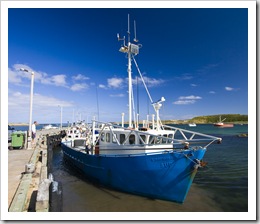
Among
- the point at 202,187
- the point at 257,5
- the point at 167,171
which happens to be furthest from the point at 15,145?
the point at 257,5

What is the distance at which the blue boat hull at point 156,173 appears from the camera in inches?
350

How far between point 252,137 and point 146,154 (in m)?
4.60

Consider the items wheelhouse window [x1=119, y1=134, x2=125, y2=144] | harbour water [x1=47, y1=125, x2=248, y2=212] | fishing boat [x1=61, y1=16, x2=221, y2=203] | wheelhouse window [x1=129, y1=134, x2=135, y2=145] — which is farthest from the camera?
wheelhouse window [x1=119, y1=134, x2=125, y2=144]

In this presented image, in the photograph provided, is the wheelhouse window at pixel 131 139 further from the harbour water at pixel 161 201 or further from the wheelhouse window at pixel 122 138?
the harbour water at pixel 161 201

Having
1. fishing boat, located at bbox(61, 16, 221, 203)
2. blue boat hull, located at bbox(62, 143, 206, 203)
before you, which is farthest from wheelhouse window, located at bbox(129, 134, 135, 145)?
blue boat hull, located at bbox(62, 143, 206, 203)

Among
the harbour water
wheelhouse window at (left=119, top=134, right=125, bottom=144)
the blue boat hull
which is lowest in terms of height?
the harbour water

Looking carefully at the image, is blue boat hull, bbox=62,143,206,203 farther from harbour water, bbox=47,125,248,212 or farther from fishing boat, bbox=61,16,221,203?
harbour water, bbox=47,125,248,212

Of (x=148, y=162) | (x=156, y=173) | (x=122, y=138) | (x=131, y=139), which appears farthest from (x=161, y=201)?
(x=122, y=138)

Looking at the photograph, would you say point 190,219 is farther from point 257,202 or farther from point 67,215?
point 67,215

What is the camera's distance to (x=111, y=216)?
588cm

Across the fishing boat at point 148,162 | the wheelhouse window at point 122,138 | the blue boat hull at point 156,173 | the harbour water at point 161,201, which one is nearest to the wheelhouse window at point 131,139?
the fishing boat at point 148,162

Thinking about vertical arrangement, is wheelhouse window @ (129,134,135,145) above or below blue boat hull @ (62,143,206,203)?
above

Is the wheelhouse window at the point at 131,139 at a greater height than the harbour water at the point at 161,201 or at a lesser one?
greater

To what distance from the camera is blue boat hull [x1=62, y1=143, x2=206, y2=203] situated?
889cm
